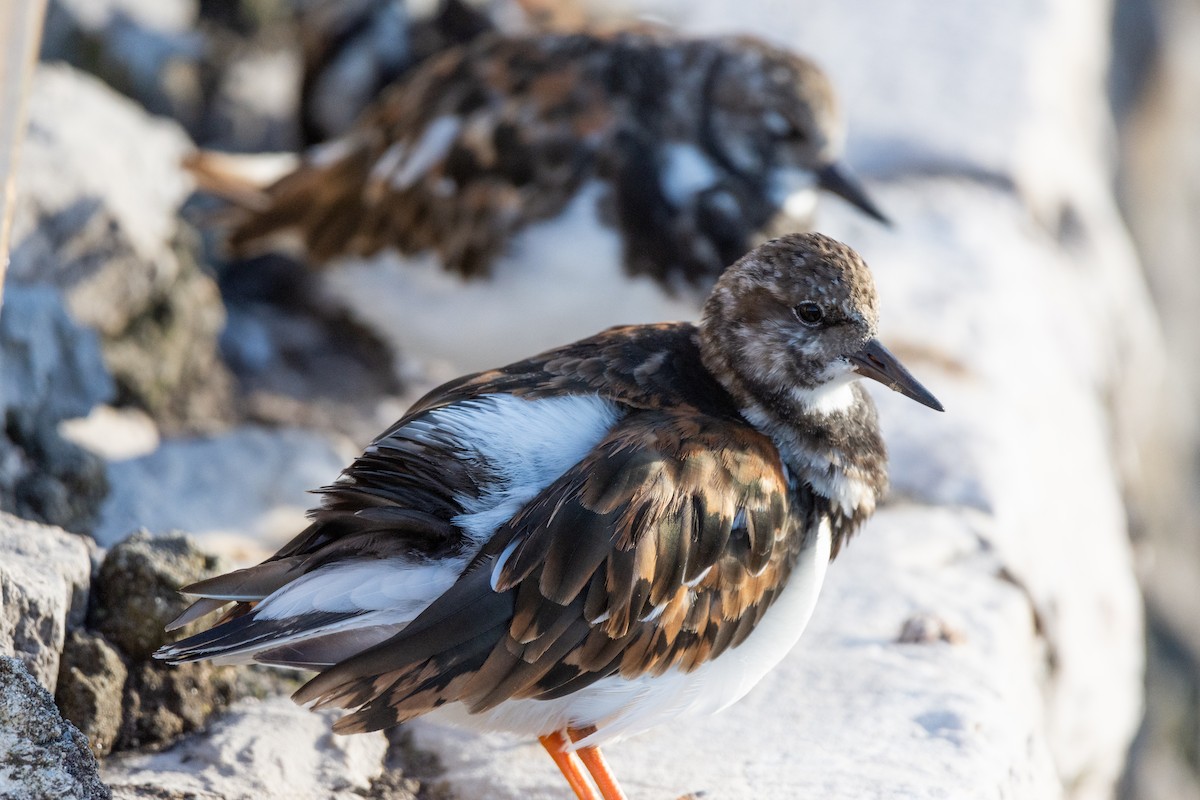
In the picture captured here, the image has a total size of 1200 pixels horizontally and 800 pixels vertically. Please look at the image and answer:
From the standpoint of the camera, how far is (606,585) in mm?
2080

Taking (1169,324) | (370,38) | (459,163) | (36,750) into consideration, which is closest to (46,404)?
(459,163)

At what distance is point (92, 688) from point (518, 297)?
1793 millimetres

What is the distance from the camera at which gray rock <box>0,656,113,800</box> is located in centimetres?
180

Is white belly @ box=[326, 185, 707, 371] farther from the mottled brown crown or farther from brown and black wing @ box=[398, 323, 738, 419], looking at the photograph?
the mottled brown crown

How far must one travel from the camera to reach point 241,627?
6.53 ft

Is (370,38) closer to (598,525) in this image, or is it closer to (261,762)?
(261,762)

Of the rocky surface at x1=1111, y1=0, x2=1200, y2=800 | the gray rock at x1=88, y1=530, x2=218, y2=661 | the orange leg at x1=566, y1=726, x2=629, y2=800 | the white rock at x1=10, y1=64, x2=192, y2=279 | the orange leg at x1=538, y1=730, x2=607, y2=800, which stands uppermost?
the white rock at x1=10, y1=64, x2=192, y2=279

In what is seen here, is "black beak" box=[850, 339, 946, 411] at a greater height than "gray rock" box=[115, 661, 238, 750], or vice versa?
"black beak" box=[850, 339, 946, 411]

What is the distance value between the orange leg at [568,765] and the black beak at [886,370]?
2.76ft

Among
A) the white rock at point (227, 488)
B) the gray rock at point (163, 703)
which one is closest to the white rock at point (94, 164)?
the white rock at point (227, 488)

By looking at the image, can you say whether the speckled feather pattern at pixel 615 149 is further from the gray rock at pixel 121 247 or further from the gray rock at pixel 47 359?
the gray rock at pixel 47 359

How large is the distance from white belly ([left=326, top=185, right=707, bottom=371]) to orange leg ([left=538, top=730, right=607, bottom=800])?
1604 mm


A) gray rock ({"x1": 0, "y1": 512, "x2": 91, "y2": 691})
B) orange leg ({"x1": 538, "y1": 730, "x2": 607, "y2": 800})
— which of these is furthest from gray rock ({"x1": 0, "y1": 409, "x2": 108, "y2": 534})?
orange leg ({"x1": 538, "y1": 730, "x2": 607, "y2": 800})

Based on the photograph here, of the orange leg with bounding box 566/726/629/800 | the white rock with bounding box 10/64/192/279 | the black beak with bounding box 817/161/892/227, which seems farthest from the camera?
the black beak with bounding box 817/161/892/227
